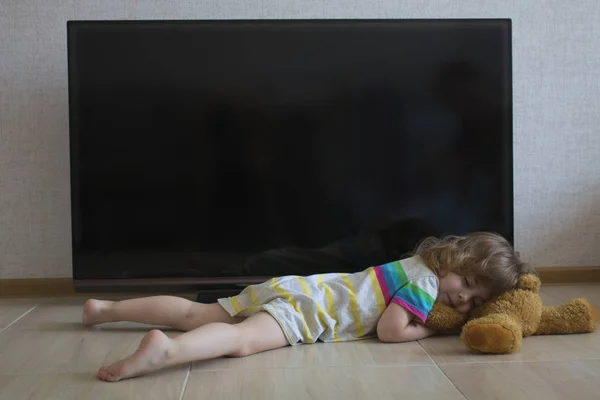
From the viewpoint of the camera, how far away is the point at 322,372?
163cm

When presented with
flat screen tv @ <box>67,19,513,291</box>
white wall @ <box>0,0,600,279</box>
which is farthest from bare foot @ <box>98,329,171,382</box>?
white wall @ <box>0,0,600,279</box>

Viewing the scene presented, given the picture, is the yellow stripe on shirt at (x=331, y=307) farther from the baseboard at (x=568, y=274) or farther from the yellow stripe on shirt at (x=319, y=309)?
the baseboard at (x=568, y=274)

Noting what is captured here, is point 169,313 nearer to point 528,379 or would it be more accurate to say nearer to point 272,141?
point 272,141

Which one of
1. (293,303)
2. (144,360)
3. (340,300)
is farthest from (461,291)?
(144,360)

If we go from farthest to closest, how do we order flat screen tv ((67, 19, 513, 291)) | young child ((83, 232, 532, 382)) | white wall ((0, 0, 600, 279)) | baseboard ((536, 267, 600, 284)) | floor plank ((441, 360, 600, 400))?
1. baseboard ((536, 267, 600, 284))
2. white wall ((0, 0, 600, 279))
3. flat screen tv ((67, 19, 513, 291))
4. young child ((83, 232, 532, 382))
5. floor plank ((441, 360, 600, 400))

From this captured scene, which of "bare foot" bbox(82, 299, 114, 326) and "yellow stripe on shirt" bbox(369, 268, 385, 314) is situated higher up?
"yellow stripe on shirt" bbox(369, 268, 385, 314)

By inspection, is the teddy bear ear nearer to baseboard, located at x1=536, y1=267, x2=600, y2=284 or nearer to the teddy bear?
the teddy bear

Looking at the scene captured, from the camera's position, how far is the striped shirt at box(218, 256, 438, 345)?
1865mm

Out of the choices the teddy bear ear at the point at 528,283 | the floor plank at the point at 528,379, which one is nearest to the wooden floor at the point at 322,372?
A: the floor plank at the point at 528,379

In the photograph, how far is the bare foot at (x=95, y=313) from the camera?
81.0 inches

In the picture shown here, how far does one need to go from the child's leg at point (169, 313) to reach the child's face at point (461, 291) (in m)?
0.53

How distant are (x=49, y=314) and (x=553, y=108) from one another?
1.83 m

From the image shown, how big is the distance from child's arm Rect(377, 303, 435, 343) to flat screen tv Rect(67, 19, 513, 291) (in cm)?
53

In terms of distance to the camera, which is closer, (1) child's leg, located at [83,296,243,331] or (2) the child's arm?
(2) the child's arm
